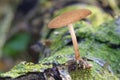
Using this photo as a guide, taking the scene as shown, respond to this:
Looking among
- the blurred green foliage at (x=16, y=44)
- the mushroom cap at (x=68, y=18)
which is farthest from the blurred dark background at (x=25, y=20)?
the mushroom cap at (x=68, y=18)

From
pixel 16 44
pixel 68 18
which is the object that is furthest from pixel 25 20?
pixel 68 18

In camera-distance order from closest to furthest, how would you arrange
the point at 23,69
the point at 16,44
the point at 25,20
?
the point at 23,69 < the point at 25,20 < the point at 16,44

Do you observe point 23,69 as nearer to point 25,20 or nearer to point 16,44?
point 25,20

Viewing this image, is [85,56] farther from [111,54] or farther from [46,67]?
[46,67]

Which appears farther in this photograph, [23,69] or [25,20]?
[25,20]

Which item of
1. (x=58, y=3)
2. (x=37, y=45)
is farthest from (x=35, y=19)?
(x=37, y=45)

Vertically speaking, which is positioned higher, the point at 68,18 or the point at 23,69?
the point at 68,18

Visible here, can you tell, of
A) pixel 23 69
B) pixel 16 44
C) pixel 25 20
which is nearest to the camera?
pixel 23 69

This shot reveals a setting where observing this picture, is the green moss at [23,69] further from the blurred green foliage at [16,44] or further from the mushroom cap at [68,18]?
the blurred green foliage at [16,44]

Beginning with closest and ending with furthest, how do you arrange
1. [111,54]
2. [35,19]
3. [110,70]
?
[110,70]
[111,54]
[35,19]
